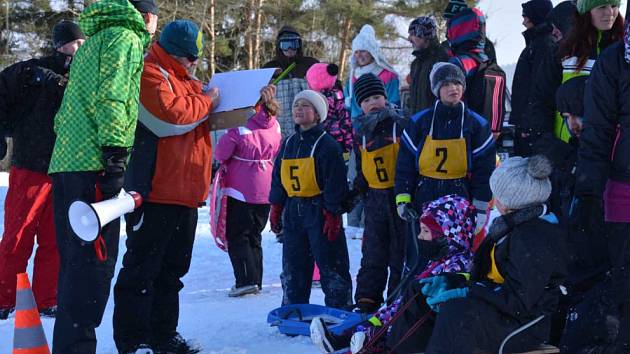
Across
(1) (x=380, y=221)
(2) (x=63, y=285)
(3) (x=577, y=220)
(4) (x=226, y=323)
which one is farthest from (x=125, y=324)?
(3) (x=577, y=220)

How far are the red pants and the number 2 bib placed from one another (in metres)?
2.43

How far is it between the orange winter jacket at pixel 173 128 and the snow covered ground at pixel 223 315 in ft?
3.30

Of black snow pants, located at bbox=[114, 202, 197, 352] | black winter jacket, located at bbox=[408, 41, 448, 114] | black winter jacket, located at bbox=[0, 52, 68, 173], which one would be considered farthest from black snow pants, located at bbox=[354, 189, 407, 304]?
black winter jacket, located at bbox=[0, 52, 68, 173]

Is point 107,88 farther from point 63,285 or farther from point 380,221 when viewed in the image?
point 380,221

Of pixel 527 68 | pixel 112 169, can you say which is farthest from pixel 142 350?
pixel 527 68

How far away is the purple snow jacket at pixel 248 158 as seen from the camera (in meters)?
6.62

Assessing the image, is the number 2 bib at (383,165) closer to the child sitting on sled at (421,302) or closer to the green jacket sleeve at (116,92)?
the child sitting on sled at (421,302)

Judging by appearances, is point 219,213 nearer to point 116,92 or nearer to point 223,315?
point 223,315

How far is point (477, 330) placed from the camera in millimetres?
3375

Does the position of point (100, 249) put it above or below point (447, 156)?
below

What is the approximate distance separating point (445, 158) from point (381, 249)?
0.90 m

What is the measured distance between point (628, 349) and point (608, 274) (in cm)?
41

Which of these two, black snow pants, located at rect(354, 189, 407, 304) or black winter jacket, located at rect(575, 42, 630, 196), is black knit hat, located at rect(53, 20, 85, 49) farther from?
black winter jacket, located at rect(575, 42, 630, 196)

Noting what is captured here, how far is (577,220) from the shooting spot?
377 centimetres
